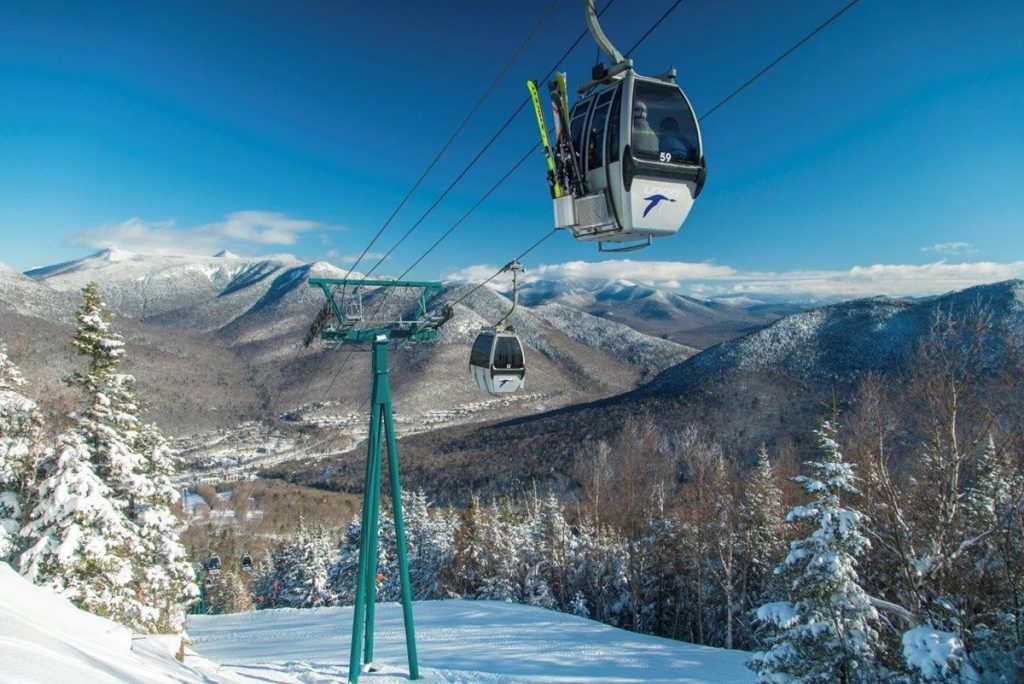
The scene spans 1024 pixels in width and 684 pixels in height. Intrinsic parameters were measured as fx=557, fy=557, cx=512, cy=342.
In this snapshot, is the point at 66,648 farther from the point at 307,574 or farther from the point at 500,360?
the point at 307,574

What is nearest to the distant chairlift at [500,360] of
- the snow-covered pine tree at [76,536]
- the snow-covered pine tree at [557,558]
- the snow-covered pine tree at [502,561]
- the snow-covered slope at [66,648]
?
the snow-covered slope at [66,648]

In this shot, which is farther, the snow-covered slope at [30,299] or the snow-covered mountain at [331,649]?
the snow-covered slope at [30,299]

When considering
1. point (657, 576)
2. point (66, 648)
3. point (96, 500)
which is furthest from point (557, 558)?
point (66, 648)

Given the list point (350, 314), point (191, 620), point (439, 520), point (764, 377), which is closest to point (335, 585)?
point (439, 520)

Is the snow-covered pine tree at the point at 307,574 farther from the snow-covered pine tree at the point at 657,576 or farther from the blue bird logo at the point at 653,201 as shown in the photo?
the blue bird logo at the point at 653,201

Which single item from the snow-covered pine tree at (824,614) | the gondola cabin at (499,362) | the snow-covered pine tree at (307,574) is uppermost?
the gondola cabin at (499,362)

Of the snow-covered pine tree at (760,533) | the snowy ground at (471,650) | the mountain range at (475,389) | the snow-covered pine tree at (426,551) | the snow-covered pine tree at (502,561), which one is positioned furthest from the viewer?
the mountain range at (475,389)
